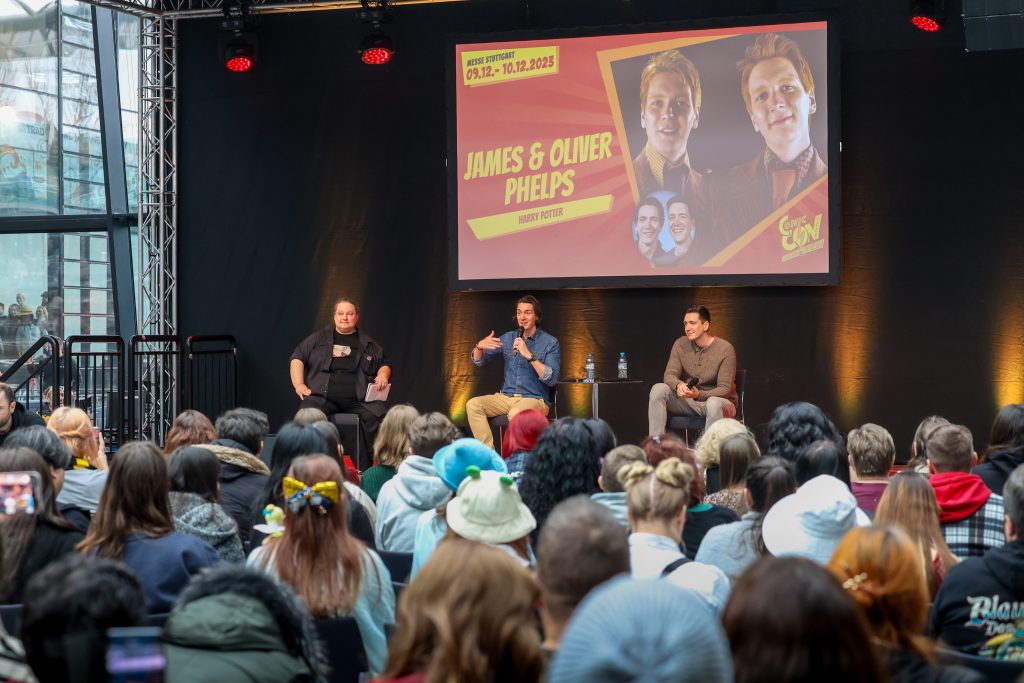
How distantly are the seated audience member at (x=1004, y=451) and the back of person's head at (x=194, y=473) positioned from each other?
108 inches

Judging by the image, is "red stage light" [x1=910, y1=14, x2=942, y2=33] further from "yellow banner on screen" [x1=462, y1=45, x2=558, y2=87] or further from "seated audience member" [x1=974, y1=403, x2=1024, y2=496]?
"seated audience member" [x1=974, y1=403, x2=1024, y2=496]

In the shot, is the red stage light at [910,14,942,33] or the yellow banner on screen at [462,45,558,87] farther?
the yellow banner on screen at [462,45,558,87]

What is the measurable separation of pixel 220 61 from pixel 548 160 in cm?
285

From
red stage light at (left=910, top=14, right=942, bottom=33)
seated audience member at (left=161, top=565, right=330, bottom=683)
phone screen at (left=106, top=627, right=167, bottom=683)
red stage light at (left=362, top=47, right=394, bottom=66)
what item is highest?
red stage light at (left=910, top=14, right=942, bottom=33)

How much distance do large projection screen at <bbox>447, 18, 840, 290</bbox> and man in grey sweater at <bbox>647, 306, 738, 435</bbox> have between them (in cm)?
77

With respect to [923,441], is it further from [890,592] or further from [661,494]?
[890,592]

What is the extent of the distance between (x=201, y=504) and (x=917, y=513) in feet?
6.74

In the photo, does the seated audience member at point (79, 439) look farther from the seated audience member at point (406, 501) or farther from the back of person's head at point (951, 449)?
the back of person's head at point (951, 449)

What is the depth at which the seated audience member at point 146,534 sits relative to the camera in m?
2.74

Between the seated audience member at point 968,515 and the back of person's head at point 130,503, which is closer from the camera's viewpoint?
the back of person's head at point 130,503

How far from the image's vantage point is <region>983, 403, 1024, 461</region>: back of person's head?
4387 millimetres

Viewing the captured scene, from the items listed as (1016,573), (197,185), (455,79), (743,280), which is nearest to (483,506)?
(1016,573)

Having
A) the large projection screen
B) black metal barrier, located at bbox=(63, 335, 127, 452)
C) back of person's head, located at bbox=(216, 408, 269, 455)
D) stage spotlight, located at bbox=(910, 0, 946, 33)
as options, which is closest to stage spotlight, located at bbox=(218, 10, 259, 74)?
the large projection screen

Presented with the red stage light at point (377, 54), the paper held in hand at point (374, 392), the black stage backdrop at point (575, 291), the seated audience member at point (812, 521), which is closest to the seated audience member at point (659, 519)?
the seated audience member at point (812, 521)
